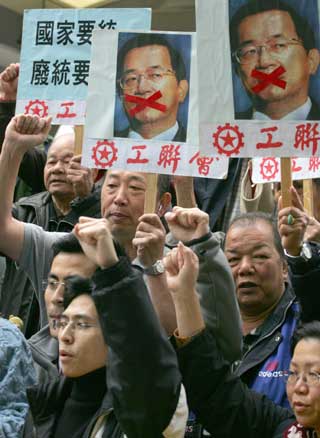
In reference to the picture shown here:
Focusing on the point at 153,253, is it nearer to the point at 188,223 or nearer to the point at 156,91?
the point at 188,223

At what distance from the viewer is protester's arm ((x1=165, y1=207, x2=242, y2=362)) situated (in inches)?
108

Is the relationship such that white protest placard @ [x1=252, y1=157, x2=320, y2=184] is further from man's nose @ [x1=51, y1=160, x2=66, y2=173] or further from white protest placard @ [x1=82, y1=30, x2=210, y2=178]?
man's nose @ [x1=51, y1=160, x2=66, y2=173]

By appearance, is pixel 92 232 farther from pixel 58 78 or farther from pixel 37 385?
pixel 58 78

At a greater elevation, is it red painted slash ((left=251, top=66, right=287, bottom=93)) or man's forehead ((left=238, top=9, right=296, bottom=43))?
man's forehead ((left=238, top=9, right=296, bottom=43))

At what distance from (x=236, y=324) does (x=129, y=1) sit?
5726 mm

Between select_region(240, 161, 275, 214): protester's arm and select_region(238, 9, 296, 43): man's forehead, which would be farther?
select_region(240, 161, 275, 214): protester's arm

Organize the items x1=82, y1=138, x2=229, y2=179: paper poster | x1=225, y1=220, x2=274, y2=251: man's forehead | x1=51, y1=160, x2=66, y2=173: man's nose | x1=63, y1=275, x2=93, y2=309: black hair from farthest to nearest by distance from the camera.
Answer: x1=51, y1=160, x2=66, y2=173: man's nose
x1=225, y1=220, x2=274, y2=251: man's forehead
x1=82, y1=138, x2=229, y2=179: paper poster
x1=63, y1=275, x2=93, y2=309: black hair

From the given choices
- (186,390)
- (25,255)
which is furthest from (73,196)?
(186,390)

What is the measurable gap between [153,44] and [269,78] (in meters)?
Answer: 0.51

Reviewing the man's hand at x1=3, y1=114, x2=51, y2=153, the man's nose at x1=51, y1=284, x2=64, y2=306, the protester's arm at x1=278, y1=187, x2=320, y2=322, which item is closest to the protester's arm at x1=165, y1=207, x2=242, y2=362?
the protester's arm at x1=278, y1=187, x2=320, y2=322

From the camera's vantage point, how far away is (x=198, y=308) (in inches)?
101

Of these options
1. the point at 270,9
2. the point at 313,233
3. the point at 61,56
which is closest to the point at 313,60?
the point at 270,9

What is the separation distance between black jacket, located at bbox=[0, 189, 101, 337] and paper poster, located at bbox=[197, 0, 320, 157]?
1084mm

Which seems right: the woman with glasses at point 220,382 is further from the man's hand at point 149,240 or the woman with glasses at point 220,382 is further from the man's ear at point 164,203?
the man's ear at point 164,203
